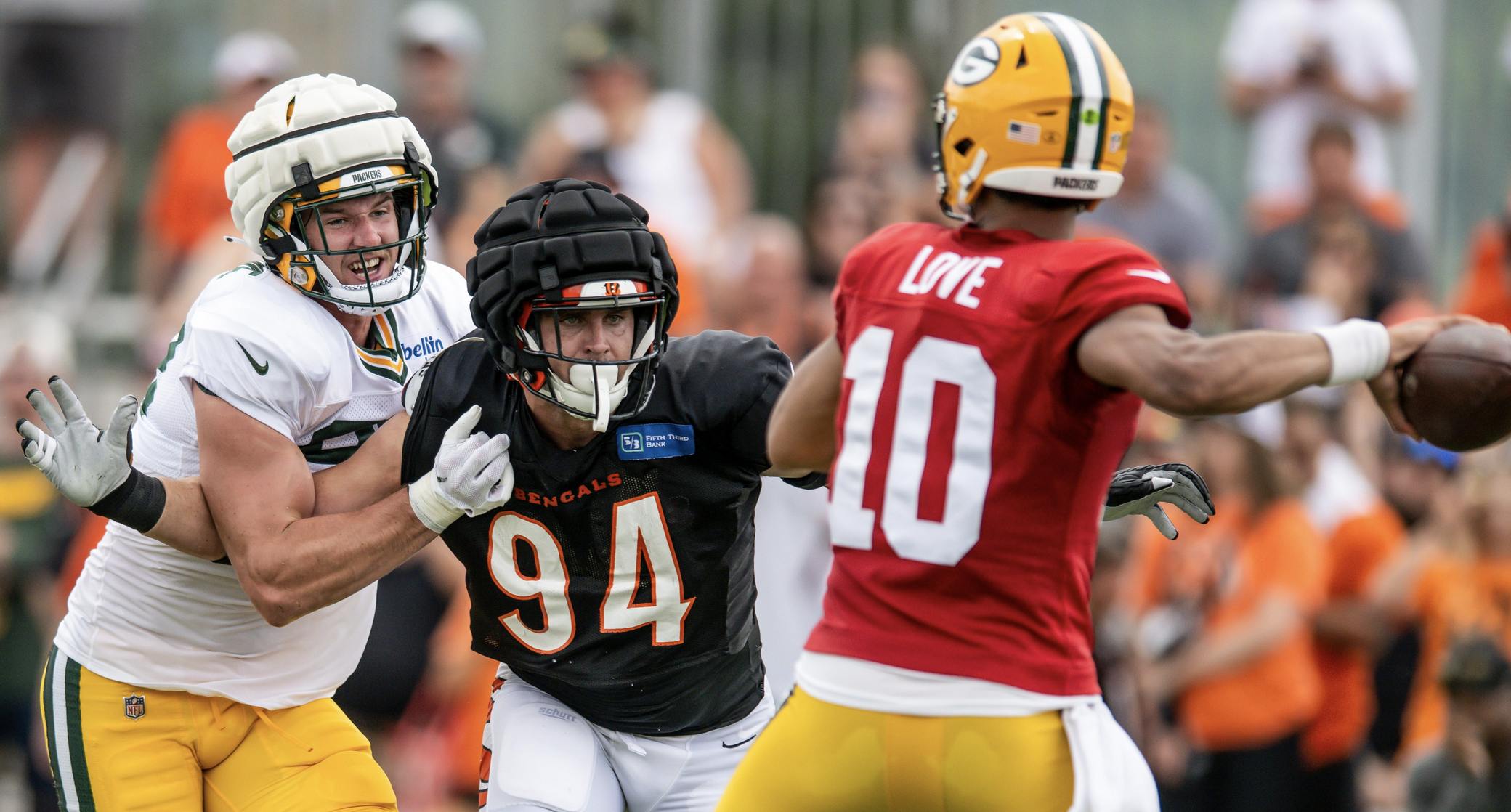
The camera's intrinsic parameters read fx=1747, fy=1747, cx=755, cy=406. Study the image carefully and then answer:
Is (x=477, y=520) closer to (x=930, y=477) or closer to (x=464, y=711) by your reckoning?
(x=930, y=477)

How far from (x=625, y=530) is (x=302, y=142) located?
44.6 inches

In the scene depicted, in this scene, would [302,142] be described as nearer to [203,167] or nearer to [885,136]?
[885,136]

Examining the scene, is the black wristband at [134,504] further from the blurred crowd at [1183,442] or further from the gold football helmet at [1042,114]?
the blurred crowd at [1183,442]

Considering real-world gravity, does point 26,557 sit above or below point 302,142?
below

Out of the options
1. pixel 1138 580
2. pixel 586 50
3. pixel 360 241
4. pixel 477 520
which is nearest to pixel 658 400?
pixel 477 520

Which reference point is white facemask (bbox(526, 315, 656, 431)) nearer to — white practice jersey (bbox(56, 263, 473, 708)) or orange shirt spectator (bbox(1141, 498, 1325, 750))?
white practice jersey (bbox(56, 263, 473, 708))

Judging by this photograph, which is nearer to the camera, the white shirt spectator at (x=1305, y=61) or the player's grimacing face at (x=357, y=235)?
the player's grimacing face at (x=357, y=235)

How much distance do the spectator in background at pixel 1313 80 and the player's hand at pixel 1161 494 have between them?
5.22m

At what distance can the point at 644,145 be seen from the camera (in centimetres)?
843

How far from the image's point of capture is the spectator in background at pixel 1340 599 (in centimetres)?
686

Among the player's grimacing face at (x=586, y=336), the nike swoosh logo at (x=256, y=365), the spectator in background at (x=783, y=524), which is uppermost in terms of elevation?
the player's grimacing face at (x=586, y=336)

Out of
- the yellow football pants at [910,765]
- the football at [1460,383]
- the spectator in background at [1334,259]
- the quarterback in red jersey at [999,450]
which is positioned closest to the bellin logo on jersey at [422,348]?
the quarterback in red jersey at [999,450]

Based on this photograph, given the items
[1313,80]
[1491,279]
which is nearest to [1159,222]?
[1313,80]

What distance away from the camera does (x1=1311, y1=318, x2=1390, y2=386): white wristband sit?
110 inches
